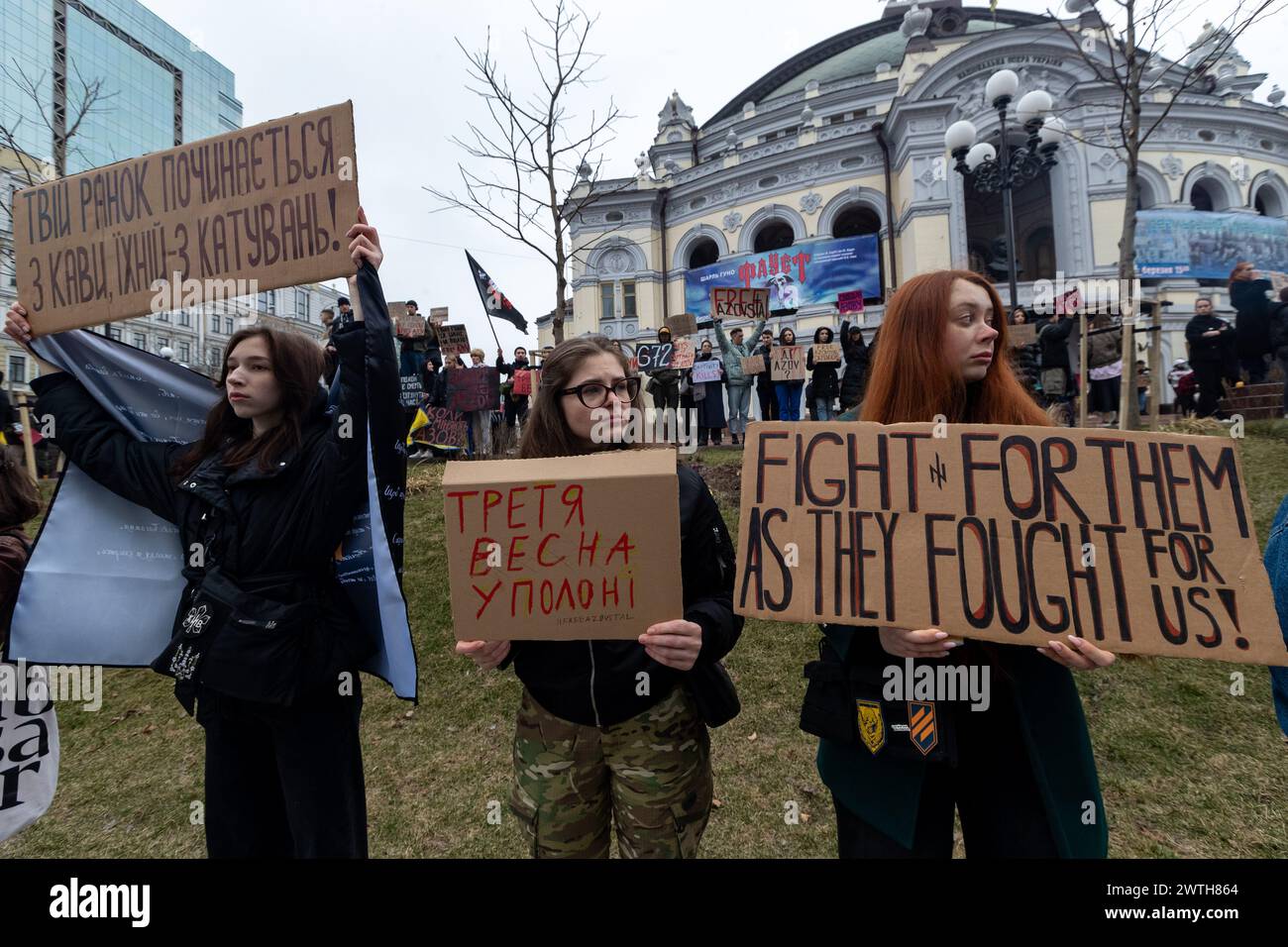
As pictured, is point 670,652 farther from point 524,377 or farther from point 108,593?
point 524,377

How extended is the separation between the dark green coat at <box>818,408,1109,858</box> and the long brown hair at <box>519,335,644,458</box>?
1054 millimetres

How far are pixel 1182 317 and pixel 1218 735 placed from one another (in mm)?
25168

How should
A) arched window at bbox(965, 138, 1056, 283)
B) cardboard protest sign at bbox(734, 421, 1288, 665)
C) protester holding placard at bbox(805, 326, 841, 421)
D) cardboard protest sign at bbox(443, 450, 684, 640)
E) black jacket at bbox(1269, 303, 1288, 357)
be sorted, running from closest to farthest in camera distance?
1. cardboard protest sign at bbox(734, 421, 1288, 665)
2. cardboard protest sign at bbox(443, 450, 684, 640)
3. black jacket at bbox(1269, 303, 1288, 357)
4. protester holding placard at bbox(805, 326, 841, 421)
5. arched window at bbox(965, 138, 1056, 283)

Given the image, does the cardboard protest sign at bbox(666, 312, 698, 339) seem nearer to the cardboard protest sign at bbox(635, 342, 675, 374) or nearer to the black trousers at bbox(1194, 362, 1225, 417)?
the cardboard protest sign at bbox(635, 342, 675, 374)

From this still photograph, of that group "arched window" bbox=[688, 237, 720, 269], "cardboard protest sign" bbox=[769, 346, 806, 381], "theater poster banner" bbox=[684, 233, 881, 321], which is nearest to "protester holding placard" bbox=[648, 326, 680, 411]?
"cardboard protest sign" bbox=[769, 346, 806, 381]

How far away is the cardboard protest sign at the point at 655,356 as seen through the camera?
9.92 metres

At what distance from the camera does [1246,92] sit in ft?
87.4

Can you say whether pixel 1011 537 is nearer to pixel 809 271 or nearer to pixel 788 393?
pixel 788 393

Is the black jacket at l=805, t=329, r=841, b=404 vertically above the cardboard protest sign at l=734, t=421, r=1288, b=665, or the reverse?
the black jacket at l=805, t=329, r=841, b=404

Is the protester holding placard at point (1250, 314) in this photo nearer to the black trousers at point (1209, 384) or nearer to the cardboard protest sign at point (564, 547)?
the black trousers at point (1209, 384)

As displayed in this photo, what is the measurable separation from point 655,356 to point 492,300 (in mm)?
2999

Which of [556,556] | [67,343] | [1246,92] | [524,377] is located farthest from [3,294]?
[1246,92]

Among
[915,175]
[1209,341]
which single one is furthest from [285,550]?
[915,175]

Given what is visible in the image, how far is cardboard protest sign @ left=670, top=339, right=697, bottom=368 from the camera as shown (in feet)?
32.6
